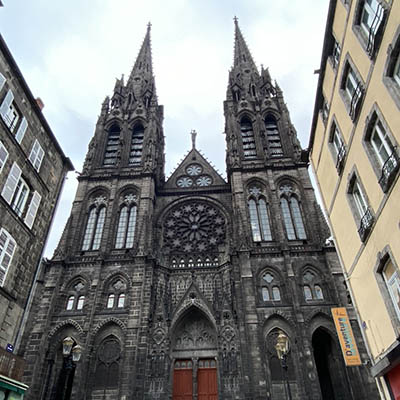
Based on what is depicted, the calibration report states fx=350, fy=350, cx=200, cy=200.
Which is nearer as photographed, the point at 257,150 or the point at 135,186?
the point at 135,186

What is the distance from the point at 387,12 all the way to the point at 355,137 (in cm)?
357

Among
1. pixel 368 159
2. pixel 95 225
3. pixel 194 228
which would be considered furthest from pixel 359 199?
pixel 95 225

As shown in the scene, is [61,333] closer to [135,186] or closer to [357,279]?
[135,186]

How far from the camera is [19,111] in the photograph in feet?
44.5

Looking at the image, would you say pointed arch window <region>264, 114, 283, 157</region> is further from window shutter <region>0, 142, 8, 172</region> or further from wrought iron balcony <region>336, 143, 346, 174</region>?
window shutter <region>0, 142, 8, 172</region>

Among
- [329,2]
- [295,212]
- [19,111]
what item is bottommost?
[19,111]

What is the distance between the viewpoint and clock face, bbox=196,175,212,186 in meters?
30.1

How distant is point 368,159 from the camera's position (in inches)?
388

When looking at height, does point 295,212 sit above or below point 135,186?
below

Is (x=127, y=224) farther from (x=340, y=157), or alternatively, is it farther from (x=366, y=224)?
(x=366, y=224)

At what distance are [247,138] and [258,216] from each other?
8.55 meters

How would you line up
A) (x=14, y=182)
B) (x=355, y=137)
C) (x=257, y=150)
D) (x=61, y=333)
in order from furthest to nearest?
(x=257, y=150) < (x=61, y=333) < (x=14, y=182) < (x=355, y=137)

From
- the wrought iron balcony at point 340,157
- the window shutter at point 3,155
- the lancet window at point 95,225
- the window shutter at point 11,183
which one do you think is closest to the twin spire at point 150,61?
the lancet window at point 95,225

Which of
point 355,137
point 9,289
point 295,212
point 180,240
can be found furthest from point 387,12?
point 180,240
